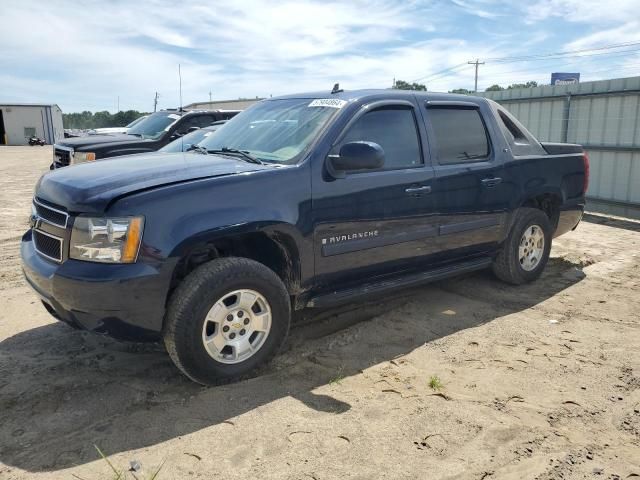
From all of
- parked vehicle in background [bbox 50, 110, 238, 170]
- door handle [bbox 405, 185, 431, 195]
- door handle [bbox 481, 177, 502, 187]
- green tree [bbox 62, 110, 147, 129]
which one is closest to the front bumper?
door handle [bbox 405, 185, 431, 195]

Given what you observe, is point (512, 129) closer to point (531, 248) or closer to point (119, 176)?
point (531, 248)

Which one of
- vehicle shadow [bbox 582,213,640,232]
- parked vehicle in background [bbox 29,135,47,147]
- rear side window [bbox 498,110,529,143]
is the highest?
rear side window [bbox 498,110,529,143]

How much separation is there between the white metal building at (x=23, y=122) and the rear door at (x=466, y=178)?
185ft

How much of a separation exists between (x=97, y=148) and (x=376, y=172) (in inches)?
246

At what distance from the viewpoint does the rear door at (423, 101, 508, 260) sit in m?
4.59

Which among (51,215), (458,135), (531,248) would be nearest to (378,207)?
(458,135)

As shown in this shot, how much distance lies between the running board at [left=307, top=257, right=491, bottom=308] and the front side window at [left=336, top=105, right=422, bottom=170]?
90cm

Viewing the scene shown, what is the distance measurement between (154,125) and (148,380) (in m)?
8.01

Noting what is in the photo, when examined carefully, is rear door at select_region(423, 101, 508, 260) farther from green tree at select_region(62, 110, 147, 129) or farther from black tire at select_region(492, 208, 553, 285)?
green tree at select_region(62, 110, 147, 129)

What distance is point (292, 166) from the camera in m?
3.67

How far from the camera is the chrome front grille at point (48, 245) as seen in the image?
325 cm

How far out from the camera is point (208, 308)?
10.6ft

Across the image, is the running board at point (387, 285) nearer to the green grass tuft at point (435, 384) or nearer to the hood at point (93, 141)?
the green grass tuft at point (435, 384)

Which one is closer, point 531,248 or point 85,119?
point 531,248
